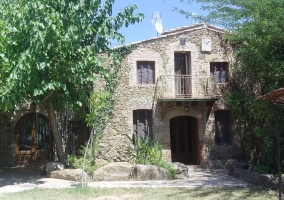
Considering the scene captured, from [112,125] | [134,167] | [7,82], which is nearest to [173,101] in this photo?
[112,125]

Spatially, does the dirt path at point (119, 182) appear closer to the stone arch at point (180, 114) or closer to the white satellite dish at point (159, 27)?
the stone arch at point (180, 114)

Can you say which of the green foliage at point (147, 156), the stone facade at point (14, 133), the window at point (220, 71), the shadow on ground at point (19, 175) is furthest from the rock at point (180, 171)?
the stone facade at point (14, 133)

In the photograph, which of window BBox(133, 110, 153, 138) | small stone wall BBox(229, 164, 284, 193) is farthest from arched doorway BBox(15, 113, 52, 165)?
small stone wall BBox(229, 164, 284, 193)

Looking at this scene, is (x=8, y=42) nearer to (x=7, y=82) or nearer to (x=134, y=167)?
(x=7, y=82)

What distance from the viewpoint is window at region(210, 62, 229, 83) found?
52.4 feet

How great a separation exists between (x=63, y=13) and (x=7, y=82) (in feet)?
8.66

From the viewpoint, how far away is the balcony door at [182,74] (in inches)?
607

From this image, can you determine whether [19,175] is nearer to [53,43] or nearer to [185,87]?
[53,43]

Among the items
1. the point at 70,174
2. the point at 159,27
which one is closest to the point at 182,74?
the point at 159,27

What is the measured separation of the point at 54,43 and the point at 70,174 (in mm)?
4270

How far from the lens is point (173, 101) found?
14945 millimetres

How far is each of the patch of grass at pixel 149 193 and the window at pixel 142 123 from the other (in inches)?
197

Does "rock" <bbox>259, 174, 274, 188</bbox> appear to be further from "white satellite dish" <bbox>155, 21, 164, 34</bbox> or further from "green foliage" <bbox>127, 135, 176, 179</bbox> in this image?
"white satellite dish" <bbox>155, 21, 164, 34</bbox>

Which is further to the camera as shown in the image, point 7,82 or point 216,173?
point 216,173
